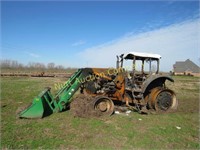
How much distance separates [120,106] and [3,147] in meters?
4.96

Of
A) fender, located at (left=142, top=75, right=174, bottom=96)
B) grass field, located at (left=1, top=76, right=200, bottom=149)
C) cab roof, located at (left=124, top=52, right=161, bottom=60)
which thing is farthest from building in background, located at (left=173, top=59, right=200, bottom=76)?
grass field, located at (left=1, top=76, right=200, bottom=149)

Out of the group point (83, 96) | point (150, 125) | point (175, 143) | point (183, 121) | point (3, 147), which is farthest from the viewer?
point (83, 96)

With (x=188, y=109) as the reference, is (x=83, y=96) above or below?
above

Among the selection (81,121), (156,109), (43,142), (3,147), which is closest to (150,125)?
(156,109)

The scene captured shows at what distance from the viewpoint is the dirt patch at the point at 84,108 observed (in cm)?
685

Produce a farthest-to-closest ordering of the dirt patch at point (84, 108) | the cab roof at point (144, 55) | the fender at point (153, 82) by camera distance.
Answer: the cab roof at point (144, 55)
the fender at point (153, 82)
the dirt patch at point (84, 108)

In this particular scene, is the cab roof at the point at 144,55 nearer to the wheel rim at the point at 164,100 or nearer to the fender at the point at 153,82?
the fender at the point at 153,82

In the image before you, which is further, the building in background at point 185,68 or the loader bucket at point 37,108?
the building in background at point 185,68

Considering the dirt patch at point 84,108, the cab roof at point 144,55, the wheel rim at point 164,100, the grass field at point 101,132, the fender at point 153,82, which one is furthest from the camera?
the wheel rim at point 164,100

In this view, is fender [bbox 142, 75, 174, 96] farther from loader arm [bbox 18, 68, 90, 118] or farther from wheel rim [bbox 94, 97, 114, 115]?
loader arm [bbox 18, 68, 90, 118]

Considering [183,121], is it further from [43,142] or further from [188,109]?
[43,142]

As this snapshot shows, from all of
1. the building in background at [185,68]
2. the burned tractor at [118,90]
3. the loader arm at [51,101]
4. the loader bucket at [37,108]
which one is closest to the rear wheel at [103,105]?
the burned tractor at [118,90]

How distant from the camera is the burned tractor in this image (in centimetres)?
724

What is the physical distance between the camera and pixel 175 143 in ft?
16.5
